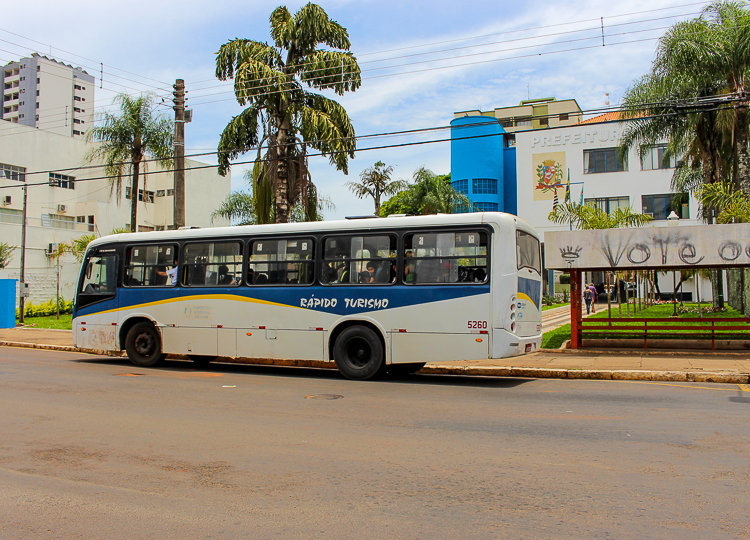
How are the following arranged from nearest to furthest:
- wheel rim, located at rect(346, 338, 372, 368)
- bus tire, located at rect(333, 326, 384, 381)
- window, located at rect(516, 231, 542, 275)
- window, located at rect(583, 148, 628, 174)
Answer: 1. window, located at rect(516, 231, 542, 275)
2. bus tire, located at rect(333, 326, 384, 381)
3. wheel rim, located at rect(346, 338, 372, 368)
4. window, located at rect(583, 148, 628, 174)

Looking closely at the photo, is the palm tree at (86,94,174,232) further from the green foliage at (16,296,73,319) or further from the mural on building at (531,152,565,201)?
the mural on building at (531,152,565,201)

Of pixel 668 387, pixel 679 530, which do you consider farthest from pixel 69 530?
pixel 668 387

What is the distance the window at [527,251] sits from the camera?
453 inches

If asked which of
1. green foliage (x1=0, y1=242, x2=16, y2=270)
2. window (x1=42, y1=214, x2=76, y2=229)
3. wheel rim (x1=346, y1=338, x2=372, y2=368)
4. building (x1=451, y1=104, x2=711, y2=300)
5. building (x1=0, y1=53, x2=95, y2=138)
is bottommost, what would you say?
wheel rim (x1=346, y1=338, x2=372, y2=368)

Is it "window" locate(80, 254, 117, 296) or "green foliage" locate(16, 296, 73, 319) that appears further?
"green foliage" locate(16, 296, 73, 319)

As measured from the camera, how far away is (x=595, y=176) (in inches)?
2188

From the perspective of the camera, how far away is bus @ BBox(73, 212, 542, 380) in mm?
11328

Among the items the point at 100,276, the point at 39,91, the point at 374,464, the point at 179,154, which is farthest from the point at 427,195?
the point at 39,91

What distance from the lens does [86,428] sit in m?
7.43

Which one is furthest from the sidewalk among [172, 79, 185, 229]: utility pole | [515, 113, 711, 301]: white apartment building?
[515, 113, 711, 301]: white apartment building

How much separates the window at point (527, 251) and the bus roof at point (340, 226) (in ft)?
0.49

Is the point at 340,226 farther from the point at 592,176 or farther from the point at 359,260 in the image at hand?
the point at 592,176

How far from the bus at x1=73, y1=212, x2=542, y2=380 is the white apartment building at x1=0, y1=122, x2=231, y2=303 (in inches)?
1104

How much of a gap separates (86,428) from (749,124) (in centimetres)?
2543
